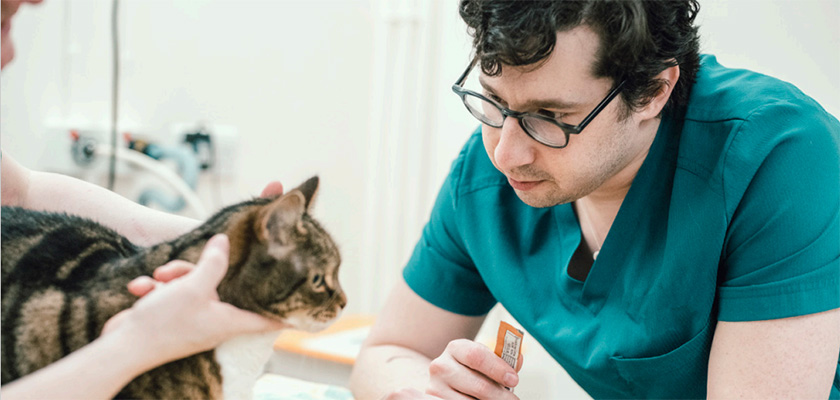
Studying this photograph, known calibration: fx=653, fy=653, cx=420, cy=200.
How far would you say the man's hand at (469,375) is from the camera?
0.57 metres

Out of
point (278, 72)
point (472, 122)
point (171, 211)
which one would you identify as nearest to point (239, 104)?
point (278, 72)

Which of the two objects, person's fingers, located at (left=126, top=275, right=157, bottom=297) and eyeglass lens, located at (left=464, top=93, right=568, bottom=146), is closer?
person's fingers, located at (left=126, top=275, right=157, bottom=297)

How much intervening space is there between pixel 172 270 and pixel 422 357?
507 millimetres

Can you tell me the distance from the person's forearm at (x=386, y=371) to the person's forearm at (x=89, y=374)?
0.36 metres

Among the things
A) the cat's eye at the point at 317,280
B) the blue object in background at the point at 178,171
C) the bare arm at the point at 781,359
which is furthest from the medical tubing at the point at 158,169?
the bare arm at the point at 781,359

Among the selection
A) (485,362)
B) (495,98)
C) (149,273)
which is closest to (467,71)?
(495,98)

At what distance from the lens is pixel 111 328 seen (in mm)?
313

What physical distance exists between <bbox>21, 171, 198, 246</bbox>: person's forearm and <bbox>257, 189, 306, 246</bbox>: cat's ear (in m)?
0.05

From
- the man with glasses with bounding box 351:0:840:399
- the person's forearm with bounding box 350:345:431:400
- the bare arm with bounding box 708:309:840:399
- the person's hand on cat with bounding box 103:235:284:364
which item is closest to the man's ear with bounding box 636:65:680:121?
the man with glasses with bounding box 351:0:840:399

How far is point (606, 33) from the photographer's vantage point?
548 mm

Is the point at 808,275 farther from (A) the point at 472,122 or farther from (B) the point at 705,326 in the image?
(A) the point at 472,122

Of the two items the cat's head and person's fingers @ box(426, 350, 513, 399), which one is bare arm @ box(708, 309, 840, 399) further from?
the cat's head

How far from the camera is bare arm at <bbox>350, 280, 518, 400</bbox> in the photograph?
1.94 feet

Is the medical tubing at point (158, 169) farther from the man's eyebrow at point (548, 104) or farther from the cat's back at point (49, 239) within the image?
the man's eyebrow at point (548, 104)
